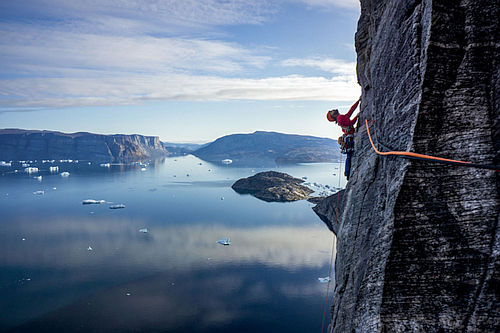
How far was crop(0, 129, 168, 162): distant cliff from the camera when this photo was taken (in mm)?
154625

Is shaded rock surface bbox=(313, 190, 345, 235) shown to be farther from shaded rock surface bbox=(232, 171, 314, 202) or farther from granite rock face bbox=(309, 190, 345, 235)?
shaded rock surface bbox=(232, 171, 314, 202)

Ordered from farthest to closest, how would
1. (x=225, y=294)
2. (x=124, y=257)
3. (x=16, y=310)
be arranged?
(x=124, y=257) < (x=225, y=294) < (x=16, y=310)

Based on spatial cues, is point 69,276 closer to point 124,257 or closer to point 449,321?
point 124,257

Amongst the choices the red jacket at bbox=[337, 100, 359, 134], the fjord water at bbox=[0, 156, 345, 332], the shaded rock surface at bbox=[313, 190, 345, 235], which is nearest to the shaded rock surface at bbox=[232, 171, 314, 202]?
the fjord water at bbox=[0, 156, 345, 332]

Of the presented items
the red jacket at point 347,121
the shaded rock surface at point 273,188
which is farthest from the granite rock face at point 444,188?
the shaded rock surface at point 273,188

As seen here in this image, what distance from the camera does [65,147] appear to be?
166 m

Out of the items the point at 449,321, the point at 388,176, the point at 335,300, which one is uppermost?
the point at 388,176

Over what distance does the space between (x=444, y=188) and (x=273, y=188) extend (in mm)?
59751

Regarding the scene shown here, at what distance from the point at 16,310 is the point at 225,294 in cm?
1386

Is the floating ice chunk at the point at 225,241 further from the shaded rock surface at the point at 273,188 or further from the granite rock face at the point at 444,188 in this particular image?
the granite rock face at the point at 444,188

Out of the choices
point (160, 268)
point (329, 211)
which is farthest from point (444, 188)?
point (329, 211)

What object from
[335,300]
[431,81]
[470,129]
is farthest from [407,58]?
[335,300]

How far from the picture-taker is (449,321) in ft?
11.1

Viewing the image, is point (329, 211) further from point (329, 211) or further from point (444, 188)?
point (444, 188)
